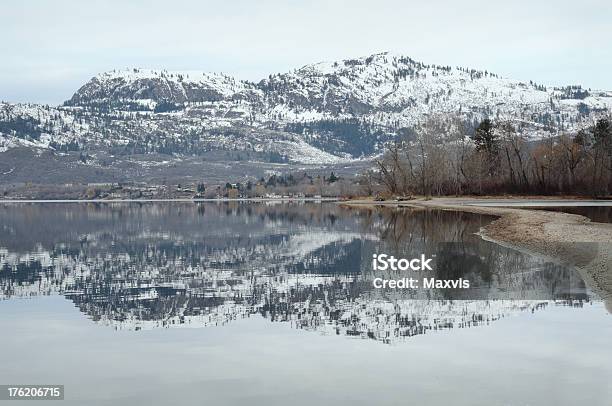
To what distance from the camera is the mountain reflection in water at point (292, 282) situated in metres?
23.4

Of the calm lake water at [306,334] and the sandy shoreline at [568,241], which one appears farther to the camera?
the sandy shoreline at [568,241]

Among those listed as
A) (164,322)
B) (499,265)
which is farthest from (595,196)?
(164,322)

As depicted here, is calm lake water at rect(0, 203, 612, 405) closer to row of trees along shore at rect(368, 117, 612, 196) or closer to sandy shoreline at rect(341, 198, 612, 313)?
sandy shoreline at rect(341, 198, 612, 313)

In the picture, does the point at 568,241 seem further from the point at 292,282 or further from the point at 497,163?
the point at 497,163

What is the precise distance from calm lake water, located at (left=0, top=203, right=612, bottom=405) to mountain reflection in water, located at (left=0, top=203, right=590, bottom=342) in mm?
116

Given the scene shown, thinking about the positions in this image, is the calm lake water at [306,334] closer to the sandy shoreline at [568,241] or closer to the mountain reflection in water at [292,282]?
the mountain reflection in water at [292,282]

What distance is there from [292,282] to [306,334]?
37.2 ft

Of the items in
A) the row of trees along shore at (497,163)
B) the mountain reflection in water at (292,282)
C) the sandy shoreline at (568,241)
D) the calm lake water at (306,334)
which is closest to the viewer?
the calm lake water at (306,334)

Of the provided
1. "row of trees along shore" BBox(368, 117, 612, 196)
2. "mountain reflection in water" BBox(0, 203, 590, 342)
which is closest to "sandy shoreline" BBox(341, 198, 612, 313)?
"mountain reflection in water" BBox(0, 203, 590, 342)

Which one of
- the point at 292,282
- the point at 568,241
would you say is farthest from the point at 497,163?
the point at 292,282

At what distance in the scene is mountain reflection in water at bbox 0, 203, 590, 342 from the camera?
23375 millimetres

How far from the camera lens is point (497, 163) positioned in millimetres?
137125

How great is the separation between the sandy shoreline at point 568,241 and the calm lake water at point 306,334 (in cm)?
93

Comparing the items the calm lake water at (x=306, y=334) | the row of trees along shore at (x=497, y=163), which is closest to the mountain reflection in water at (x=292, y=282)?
the calm lake water at (x=306, y=334)
